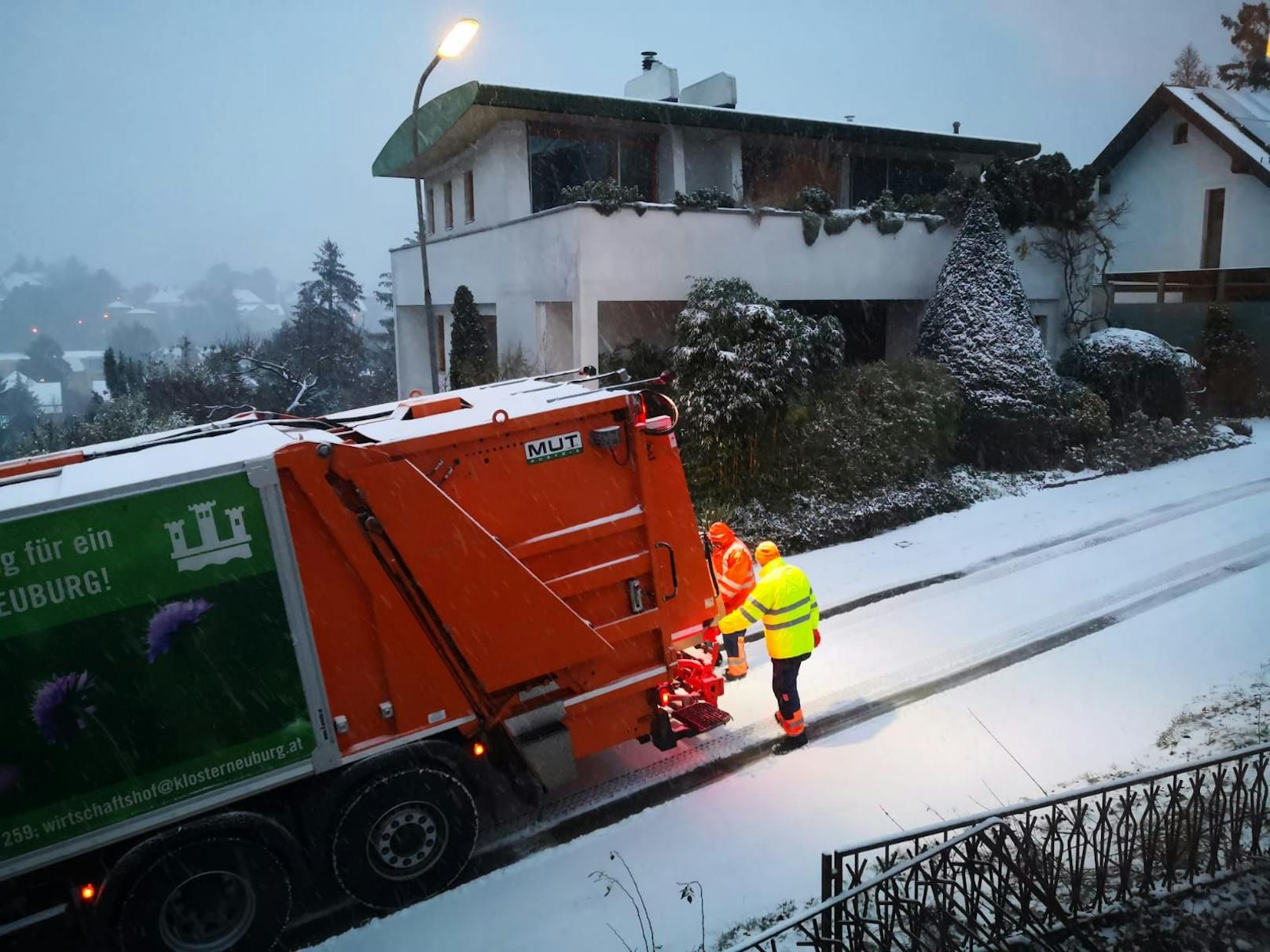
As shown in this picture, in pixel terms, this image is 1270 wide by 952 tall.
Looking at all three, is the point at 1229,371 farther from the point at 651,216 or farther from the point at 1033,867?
the point at 1033,867

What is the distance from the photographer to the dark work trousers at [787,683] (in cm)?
687

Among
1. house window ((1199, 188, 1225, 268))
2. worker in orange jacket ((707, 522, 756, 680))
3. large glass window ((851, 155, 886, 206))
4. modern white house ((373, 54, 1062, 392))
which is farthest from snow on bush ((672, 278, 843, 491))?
house window ((1199, 188, 1225, 268))

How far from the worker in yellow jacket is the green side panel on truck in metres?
3.31

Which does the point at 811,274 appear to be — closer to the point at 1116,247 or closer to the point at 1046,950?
the point at 1116,247

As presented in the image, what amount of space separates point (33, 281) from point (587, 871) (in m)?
116

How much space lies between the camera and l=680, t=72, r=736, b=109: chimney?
19594 millimetres

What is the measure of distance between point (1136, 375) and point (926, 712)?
39.6ft

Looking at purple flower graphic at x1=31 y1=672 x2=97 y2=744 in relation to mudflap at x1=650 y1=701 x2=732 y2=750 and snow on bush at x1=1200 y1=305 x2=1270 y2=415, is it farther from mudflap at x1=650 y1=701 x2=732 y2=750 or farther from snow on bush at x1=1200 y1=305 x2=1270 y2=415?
snow on bush at x1=1200 y1=305 x2=1270 y2=415

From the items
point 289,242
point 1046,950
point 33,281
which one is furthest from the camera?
point 289,242

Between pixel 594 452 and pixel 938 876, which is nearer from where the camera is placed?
pixel 938 876

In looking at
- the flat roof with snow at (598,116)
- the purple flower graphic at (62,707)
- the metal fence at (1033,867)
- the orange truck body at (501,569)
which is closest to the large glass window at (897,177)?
the flat roof with snow at (598,116)

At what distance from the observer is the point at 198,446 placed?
5.59 m

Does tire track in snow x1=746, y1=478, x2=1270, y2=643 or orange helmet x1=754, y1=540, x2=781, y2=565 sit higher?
orange helmet x1=754, y1=540, x2=781, y2=565

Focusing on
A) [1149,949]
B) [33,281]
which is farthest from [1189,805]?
[33,281]
